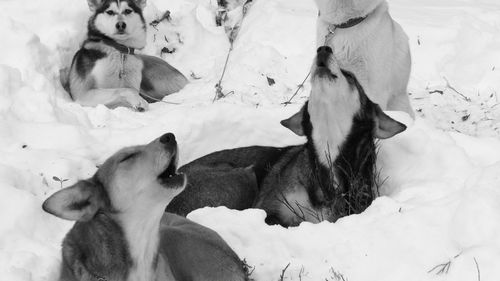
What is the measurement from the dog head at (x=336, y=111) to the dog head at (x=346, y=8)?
137cm

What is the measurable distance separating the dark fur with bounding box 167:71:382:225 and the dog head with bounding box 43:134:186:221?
6.17ft

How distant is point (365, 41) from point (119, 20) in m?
4.08

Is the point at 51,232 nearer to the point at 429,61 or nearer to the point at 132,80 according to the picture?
the point at 132,80

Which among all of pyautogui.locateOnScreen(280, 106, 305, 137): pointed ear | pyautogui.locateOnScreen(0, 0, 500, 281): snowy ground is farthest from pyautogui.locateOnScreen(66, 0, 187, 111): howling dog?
pyautogui.locateOnScreen(280, 106, 305, 137): pointed ear

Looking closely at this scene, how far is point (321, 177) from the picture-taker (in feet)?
22.4

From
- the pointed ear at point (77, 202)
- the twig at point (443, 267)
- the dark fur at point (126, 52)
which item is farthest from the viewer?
the dark fur at point (126, 52)

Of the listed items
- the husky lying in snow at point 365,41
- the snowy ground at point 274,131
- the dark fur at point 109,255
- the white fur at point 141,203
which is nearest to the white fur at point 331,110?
the snowy ground at point 274,131

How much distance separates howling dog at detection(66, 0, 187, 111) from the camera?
10.6 m

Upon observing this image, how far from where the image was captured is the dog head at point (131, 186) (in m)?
4.95

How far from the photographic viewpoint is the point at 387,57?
810 centimetres

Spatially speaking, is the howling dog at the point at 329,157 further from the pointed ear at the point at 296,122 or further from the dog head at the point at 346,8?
the dog head at the point at 346,8

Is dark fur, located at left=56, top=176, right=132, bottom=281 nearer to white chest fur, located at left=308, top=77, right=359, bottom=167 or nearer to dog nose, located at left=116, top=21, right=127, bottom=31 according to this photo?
white chest fur, located at left=308, top=77, right=359, bottom=167

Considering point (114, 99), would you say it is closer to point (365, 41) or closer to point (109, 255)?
point (365, 41)

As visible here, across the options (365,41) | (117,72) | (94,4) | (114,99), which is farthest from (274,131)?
(94,4)
